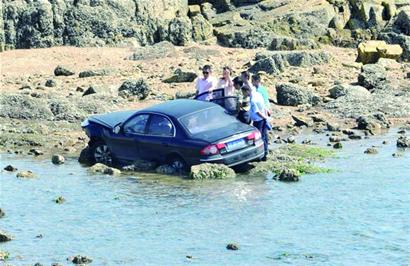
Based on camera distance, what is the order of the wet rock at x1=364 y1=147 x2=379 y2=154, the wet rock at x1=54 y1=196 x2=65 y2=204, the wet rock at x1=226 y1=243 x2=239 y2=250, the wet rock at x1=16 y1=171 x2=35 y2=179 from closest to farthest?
the wet rock at x1=226 y1=243 x2=239 y2=250, the wet rock at x1=54 y1=196 x2=65 y2=204, the wet rock at x1=16 y1=171 x2=35 y2=179, the wet rock at x1=364 y1=147 x2=379 y2=154

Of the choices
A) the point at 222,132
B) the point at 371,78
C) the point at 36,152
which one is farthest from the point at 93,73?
the point at 222,132

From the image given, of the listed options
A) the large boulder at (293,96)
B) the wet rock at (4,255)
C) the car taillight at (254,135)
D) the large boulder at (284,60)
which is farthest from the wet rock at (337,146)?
the large boulder at (284,60)

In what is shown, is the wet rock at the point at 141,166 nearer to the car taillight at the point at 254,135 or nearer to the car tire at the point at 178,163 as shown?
the car tire at the point at 178,163

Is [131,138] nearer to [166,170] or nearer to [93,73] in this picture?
[166,170]

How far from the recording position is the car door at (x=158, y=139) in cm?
2086

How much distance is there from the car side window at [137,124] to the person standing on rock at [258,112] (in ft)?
7.26

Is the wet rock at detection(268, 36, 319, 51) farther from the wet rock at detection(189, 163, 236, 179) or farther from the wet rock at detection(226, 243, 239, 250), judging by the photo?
the wet rock at detection(226, 243, 239, 250)

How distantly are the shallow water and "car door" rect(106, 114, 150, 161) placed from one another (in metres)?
0.88

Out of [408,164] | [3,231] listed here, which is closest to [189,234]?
[3,231]

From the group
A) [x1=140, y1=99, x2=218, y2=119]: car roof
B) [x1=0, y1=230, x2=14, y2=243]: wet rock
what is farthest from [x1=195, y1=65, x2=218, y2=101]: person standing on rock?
[x1=0, y1=230, x2=14, y2=243]: wet rock

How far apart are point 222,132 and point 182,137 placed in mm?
808

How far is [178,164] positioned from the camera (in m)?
21.0

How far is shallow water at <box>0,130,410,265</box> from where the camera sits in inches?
586

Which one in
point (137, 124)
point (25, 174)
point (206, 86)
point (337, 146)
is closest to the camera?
point (25, 174)
